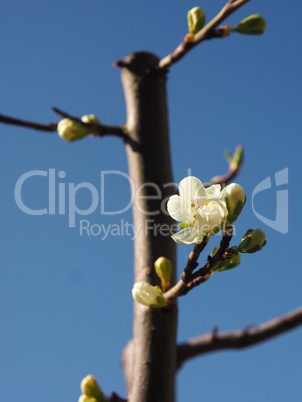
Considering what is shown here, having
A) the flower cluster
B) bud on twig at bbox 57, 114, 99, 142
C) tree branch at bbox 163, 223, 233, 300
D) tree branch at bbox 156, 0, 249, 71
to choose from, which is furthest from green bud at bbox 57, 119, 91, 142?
tree branch at bbox 163, 223, 233, 300

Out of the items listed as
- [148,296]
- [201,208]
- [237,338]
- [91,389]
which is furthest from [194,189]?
[91,389]

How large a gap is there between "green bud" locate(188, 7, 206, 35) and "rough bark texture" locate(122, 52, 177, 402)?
0.56 ft

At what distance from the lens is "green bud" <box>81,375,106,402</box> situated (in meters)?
1.28

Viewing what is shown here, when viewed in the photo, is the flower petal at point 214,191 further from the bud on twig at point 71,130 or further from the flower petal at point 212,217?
the bud on twig at point 71,130

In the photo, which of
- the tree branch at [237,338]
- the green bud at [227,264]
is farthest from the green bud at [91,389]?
the green bud at [227,264]

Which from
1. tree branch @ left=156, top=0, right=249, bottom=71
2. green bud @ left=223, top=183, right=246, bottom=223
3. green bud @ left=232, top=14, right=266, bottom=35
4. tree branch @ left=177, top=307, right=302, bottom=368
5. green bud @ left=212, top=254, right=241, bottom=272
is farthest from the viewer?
green bud @ left=232, top=14, right=266, bottom=35

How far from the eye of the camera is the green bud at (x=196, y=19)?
145 cm

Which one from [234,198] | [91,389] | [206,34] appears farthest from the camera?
[206,34]

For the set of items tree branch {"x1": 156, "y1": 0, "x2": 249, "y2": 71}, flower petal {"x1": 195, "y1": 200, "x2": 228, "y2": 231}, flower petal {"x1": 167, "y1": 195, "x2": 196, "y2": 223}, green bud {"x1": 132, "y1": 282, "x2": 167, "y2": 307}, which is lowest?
green bud {"x1": 132, "y1": 282, "x2": 167, "y2": 307}

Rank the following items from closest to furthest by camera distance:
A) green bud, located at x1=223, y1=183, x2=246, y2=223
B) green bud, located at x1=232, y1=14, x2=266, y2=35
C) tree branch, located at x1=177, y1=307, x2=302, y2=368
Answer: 1. green bud, located at x1=223, y1=183, x2=246, y2=223
2. tree branch, located at x1=177, y1=307, x2=302, y2=368
3. green bud, located at x1=232, y1=14, x2=266, y2=35

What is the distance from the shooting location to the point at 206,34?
1409 millimetres

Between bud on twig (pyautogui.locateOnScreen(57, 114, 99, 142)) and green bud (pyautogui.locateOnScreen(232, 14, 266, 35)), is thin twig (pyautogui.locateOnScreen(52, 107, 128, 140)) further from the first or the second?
green bud (pyautogui.locateOnScreen(232, 14, 266, 35))

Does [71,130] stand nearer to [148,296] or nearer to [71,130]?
[71,130]

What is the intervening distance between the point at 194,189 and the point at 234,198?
105 mm
